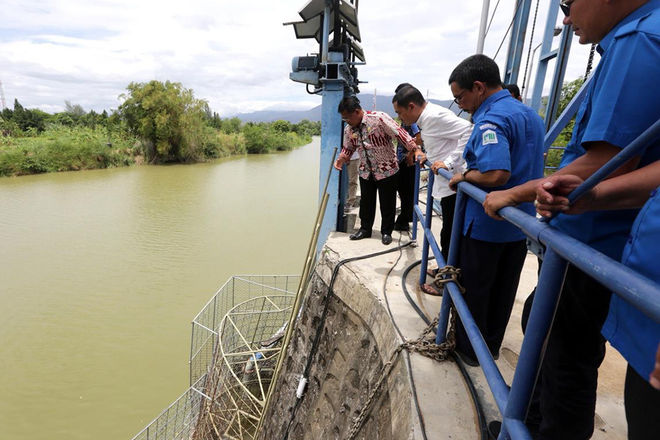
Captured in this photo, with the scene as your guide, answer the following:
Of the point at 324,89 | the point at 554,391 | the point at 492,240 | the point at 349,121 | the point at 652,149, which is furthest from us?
the point at 324,89

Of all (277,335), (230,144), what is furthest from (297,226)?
(230,144)

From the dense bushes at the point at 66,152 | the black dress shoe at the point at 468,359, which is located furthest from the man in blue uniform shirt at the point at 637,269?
the dense bushes at the point at 66,152

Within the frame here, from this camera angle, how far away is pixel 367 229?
3.54 m

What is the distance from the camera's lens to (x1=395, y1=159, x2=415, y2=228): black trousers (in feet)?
12.0

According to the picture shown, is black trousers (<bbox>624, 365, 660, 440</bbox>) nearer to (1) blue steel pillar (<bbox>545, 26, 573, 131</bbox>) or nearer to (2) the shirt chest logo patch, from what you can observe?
(2) the shirt chest logo patch

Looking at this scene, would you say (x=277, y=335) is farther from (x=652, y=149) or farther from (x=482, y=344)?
(x=652, y=149)

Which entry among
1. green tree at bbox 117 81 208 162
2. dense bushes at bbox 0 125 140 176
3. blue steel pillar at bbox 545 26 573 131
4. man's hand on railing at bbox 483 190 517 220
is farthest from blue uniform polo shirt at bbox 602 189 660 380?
green tree at bbox 117 81 208 162

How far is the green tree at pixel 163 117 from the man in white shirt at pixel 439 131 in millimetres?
23896

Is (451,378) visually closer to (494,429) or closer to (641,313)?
(494,429)

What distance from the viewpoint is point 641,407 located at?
2.31 ft

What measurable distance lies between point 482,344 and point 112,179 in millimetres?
20884

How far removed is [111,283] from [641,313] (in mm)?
9336

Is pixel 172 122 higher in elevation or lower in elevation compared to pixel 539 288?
higher

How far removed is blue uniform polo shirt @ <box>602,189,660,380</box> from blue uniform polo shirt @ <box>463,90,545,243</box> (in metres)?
0.75
